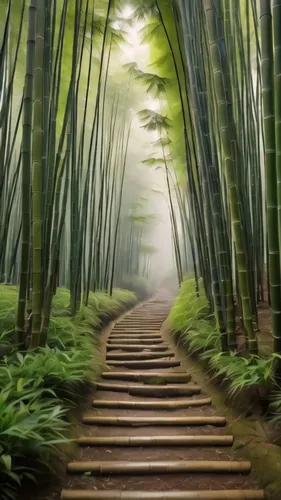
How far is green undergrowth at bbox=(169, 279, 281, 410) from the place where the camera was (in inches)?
58.1

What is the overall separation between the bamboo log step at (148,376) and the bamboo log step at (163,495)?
102 centimetres

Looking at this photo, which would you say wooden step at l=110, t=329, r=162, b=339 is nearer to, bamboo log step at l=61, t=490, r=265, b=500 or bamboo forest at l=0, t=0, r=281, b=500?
bamboo forest at l=0, t=0, r=281, b=500

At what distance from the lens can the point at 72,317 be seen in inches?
117

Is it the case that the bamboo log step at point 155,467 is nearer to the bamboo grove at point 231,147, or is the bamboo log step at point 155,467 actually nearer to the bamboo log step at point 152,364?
the bamboo grove at point 231,147

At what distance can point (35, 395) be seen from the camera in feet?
4.56

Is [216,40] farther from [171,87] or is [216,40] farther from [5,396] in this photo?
[171,87]

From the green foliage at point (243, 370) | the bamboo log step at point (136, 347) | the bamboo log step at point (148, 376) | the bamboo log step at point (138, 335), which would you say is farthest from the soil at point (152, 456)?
the bamboo log step at point (138, 335)

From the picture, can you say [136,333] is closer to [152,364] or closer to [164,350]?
[164,350]

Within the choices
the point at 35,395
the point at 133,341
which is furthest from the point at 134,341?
the point at 35,395

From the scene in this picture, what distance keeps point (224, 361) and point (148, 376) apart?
1.96ft

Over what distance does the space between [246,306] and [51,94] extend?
1671 mm

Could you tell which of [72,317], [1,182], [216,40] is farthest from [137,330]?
[216,40]

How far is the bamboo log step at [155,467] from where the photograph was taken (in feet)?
4.33

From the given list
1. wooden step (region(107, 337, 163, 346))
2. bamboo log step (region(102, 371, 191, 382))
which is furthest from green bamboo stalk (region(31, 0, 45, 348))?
wooden step (region(107, 337, 163, 346))
